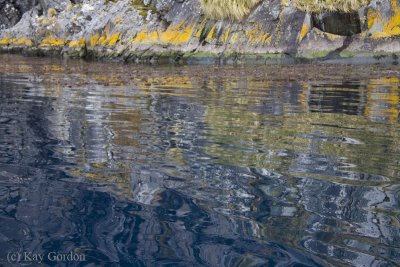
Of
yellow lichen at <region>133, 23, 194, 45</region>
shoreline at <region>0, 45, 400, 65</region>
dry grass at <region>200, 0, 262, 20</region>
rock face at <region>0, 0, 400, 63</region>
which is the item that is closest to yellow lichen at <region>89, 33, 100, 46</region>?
rock face at <region>0, 0, 400, 63</region>

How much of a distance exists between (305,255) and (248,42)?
13.4m

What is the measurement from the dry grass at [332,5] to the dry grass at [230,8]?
2062mm

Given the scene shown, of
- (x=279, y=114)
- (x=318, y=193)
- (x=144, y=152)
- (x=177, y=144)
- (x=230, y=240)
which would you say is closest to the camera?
(x=230, y=240)

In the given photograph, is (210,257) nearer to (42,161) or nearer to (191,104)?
(42,161)

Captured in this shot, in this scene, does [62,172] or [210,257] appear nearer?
[210,257]

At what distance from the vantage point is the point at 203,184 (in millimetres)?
2518

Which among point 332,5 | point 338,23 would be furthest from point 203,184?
point 332,5

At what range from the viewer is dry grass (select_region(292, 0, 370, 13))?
Result: 44.7 feet

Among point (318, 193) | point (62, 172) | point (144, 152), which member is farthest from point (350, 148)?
point (62, 172)

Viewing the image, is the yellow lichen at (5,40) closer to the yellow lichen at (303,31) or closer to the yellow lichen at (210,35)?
the yellow lichen at (210,35)

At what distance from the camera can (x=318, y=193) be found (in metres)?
2.36

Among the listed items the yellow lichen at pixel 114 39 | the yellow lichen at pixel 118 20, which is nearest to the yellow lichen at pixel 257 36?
the yellow lichen at pixel 114 39

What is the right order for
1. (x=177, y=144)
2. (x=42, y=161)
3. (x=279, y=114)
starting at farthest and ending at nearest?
(x=279, y=114), (x=177, y=144), (x=42, y=161)

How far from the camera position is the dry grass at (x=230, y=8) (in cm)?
1524
